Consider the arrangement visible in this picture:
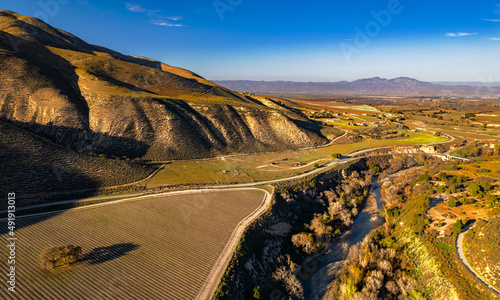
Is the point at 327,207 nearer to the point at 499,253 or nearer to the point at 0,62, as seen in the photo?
the point at 499,253

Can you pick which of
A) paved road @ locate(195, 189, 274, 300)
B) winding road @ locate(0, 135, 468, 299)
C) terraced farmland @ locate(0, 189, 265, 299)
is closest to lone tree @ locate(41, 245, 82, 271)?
terraced farmland @ locate(0, 189, 265, 299)

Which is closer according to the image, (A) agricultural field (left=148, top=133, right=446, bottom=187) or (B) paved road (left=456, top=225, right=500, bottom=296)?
(B) paved road (left=456, top=225, right=500, bottom=296)

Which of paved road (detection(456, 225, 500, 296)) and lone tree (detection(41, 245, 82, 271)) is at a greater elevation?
lone tree (detection(41, 245, 82, 271))

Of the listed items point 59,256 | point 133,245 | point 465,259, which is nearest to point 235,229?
point 133,245

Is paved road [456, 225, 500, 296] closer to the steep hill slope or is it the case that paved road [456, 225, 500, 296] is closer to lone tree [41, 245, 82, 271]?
lone tree [41, 245, 82, 271]

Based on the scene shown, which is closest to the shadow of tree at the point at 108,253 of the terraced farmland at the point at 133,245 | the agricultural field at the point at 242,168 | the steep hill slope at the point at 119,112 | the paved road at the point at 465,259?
the terraced farmland at the point at 133,245

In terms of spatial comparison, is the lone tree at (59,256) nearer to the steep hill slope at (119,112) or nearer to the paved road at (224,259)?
the paved road at (224,259)
